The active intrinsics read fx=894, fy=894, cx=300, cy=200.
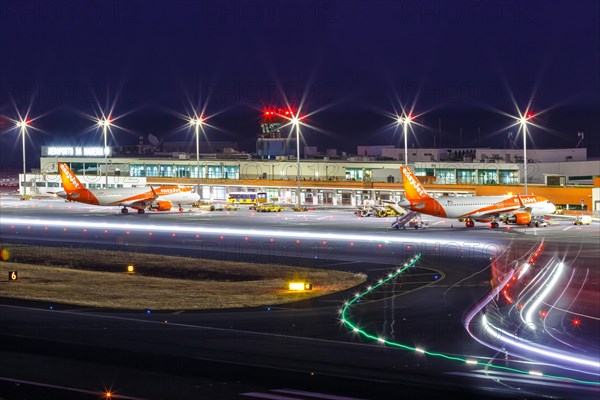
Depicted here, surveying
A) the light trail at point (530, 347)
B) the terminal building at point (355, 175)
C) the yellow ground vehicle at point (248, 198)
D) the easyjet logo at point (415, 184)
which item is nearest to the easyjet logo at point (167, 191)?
the terminal building at point (355, 175)

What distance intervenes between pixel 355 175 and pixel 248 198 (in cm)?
2482

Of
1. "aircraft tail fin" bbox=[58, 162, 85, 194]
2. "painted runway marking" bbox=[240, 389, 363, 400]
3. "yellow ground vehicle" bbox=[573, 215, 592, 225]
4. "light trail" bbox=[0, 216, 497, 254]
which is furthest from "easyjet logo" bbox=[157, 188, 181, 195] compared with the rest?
"painted runway marking" bbox=[240, 389, 363, 400]

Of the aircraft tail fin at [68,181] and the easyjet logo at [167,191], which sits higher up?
the aircraft tail fin at [68,181]

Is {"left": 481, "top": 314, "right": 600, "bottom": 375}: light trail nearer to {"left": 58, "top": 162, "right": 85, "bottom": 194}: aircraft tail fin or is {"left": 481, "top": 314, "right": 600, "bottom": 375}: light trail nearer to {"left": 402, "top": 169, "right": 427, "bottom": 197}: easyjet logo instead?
{"left": 402, "top": 169, "right": 427, "bottom": 197}: easyjet logo

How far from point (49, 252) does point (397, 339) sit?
150 ft

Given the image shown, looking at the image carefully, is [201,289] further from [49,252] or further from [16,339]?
[49,252]

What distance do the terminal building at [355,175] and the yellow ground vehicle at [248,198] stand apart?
7.40 meters

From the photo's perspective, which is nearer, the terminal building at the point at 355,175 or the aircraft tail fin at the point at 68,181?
the aircraft tail fin at the point at 68,181

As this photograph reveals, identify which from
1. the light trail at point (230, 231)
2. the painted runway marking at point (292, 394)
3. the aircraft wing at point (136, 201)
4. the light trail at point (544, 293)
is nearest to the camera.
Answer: the painted runway marking at point (292, 394)

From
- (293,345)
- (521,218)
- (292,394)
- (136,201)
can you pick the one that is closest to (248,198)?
(136,201)

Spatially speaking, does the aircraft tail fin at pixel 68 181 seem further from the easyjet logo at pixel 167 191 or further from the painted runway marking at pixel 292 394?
the painted runway marking at pixel 292 394

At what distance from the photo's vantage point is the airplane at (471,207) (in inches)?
3829

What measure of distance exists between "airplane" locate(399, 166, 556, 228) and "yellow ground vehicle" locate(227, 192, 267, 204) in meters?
52.9

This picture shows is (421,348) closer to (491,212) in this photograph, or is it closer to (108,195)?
(491,212)
